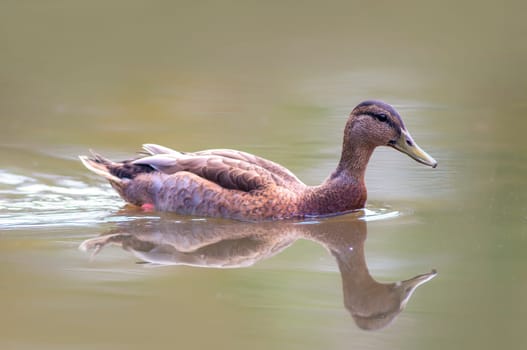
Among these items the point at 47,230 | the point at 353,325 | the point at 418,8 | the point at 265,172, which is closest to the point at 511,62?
the point at 418,8

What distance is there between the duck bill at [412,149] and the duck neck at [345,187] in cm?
34

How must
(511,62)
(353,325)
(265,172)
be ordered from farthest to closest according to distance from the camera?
(511,62)
(265,172)
(353,325)

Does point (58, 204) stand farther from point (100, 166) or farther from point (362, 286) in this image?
point (362, 286)

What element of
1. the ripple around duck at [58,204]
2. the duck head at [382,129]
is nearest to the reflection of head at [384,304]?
the ripple around duck at [58,204]

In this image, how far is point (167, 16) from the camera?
1972 cm

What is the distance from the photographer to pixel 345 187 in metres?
→ 10.2

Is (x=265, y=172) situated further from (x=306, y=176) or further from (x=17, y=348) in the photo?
(x=17, y=348)

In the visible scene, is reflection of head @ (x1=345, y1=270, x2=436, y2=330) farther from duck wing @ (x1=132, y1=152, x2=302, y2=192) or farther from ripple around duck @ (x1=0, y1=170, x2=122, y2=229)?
ripple around duck @ (x1=0, y1=170, x2=122, y2=229)

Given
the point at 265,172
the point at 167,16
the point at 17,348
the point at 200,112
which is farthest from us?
the point at 167,16

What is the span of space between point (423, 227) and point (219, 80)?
7325 millimetres

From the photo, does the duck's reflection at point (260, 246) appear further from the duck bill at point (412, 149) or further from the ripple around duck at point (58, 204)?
the duck bill at point (412, 149)

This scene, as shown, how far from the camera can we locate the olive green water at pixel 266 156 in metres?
6.86

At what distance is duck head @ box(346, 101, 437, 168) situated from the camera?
10.1 metres

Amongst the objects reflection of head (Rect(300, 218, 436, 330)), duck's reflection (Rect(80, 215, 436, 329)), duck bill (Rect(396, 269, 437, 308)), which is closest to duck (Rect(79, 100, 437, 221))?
duck's reflection (Rect(80, 215, 436, 329))
